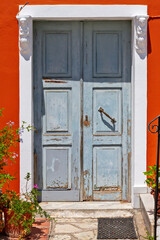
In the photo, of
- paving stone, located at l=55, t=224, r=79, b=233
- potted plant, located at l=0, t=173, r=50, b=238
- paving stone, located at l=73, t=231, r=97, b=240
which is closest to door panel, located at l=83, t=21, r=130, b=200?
paving stone, located at l=55, t=224, r=79, b=233

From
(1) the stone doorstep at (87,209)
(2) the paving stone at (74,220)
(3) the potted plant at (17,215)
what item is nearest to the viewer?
(3) the potted plant at (17,215)

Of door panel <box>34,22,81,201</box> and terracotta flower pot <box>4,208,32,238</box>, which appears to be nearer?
terracotta flower pot <box>4,208,32,238</box>

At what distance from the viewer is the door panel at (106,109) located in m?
5.95

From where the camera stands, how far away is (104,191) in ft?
20.0

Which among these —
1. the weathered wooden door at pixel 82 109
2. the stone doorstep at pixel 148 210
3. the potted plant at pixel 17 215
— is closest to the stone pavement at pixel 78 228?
the stone doorstep at pixel 148 210

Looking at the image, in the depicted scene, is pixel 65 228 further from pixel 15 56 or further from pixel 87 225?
pixel 15 56

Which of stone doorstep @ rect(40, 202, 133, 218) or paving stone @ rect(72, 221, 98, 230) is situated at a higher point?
stone doorstep @ rect(40, 202, 133, 218)

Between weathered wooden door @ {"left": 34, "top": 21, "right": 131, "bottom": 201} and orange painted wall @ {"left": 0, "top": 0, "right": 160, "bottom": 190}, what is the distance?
0.31 metres

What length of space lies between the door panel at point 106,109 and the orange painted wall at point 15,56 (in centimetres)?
34

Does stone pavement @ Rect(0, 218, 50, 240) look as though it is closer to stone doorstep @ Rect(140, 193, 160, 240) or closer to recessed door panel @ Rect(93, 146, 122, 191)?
recessed door panel @ Rect(93, 146, 122, 191)

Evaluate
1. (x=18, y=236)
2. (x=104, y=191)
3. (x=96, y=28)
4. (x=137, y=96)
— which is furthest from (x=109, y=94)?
(x=18, y=236)

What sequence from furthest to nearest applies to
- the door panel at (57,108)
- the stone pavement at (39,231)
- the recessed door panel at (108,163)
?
the recessed door panel at (108,163) → the door panel at (57,108) → the stone pavement at (39,231)

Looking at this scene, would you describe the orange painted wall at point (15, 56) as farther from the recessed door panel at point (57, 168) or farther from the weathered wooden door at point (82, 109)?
the recessed door panel at point (57, 168)

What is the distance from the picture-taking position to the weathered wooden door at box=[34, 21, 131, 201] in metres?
5.95
